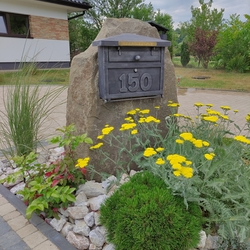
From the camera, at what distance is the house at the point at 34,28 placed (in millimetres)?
9445

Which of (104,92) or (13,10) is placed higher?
(13,10)

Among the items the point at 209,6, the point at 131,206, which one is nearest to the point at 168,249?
the point at 131,206

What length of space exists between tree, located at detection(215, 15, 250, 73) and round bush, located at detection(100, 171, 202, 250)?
12392mm

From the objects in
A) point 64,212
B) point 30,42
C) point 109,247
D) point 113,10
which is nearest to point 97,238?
point 109,247

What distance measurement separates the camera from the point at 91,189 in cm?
190

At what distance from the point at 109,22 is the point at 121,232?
1.97m

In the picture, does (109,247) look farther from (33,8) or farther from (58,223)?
(33,8)

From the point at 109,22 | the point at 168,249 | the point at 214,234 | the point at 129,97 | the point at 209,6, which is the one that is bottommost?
the point at 214,234

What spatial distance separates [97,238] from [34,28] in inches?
422

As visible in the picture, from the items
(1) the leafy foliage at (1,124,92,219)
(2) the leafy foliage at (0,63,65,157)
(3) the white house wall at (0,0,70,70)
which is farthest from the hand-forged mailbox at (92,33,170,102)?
(3) the white house wall at (0,0,70,70)

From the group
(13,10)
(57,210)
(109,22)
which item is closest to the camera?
(57,210)

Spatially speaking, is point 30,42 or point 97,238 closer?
point 97,238

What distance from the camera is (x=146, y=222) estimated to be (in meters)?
1.30

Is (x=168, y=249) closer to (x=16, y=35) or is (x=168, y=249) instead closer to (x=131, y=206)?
(x=131, y=206)
